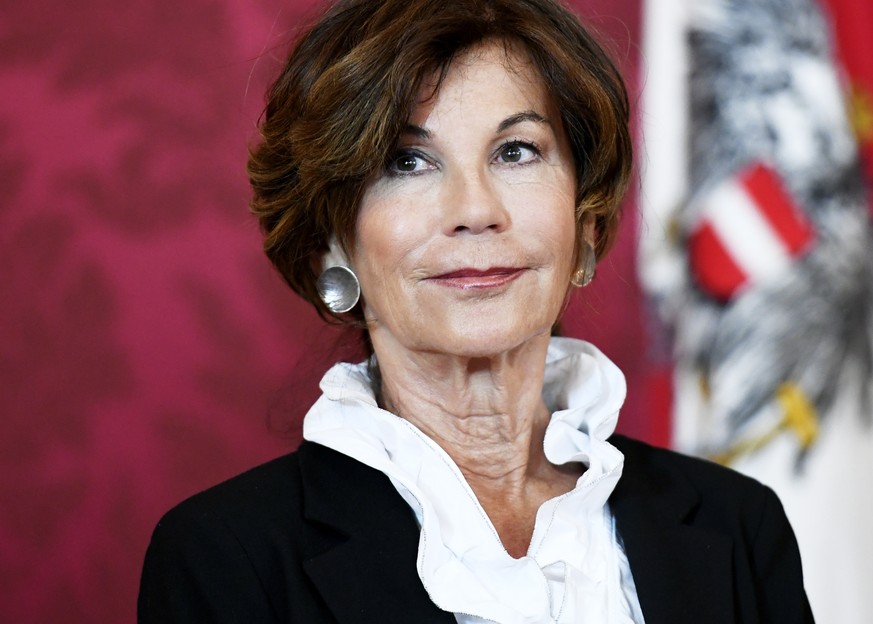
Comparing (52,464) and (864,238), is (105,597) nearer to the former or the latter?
(52,464)

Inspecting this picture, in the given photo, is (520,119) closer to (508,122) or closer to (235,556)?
(508,122)

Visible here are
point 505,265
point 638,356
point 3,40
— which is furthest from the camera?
point 638,356

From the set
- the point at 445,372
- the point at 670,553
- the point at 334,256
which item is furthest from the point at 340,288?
the point at 670,553

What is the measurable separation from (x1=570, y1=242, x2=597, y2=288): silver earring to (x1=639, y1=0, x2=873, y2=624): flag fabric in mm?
823

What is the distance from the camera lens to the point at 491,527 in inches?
69.2

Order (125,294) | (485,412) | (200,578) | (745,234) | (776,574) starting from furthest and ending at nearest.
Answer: (745,234)
(125,294)
(776,574)
(485,412)
(200,578)

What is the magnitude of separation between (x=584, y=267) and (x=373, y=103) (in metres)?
0.47

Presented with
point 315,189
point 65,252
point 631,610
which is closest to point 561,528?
point 631,610

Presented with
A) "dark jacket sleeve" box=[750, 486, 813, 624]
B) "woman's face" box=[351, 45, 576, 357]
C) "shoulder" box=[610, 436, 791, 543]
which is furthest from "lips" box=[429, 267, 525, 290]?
"dark jacket sleeve" box=[750, 486, 813, 624]

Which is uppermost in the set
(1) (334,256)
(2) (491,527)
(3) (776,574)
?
(1) (334,256)

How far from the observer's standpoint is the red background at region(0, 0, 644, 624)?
2375mm

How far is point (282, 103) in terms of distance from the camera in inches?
73.7

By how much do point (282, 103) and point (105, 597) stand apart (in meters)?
1.13

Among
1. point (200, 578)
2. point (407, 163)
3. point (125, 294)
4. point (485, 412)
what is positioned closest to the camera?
point (200, 578)
